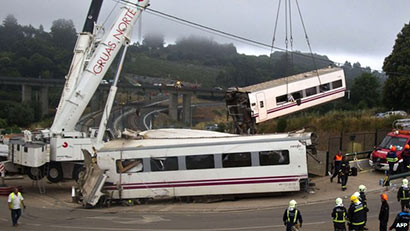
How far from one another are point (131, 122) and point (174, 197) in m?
42.0

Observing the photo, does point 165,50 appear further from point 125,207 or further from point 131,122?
point 125,207

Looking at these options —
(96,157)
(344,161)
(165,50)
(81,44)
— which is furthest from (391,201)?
(165,50)

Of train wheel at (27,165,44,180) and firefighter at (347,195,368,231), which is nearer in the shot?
firefighter at (347,195,368,231)

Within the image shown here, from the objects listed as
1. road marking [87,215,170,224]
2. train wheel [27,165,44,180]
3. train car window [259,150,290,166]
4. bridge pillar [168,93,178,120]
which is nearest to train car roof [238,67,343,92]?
train car window [259,150,290,166]

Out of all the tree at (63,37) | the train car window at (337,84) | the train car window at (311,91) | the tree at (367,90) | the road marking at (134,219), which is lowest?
the road marking at (134,219)

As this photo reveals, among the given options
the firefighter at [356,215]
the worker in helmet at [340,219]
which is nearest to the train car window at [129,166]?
the worker in helmet at [340,219]

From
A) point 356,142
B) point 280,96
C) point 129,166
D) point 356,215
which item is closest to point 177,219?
point 129,166

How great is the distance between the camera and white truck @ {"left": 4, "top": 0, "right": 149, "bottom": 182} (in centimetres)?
2238

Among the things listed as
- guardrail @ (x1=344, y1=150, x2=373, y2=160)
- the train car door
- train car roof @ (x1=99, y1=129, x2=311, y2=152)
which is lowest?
guardrail @ (x1=344, y1=150, x2=373, y2=160)

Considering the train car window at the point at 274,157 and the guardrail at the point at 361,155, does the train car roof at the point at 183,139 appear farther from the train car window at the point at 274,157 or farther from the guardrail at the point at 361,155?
the guardrail at the point at 361,155

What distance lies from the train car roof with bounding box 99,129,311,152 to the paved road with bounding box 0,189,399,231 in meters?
2.53

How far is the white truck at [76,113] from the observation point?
22.4m

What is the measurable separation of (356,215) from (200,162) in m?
8.07

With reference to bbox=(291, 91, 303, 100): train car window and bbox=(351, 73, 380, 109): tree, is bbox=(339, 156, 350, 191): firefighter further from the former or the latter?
bbox=(351, 73, 380, 109): tree
